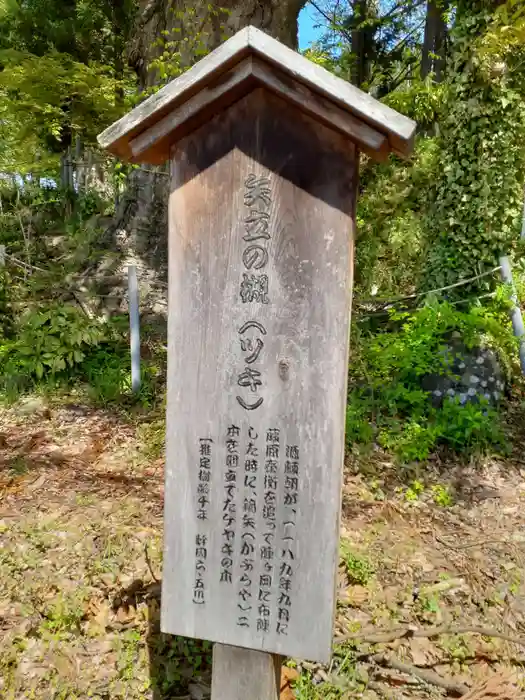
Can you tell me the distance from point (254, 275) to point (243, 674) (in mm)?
1474

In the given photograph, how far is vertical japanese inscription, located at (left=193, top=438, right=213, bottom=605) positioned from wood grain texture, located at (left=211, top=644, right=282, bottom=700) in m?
0.26

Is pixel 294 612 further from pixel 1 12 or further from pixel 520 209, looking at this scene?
pixel 1 12

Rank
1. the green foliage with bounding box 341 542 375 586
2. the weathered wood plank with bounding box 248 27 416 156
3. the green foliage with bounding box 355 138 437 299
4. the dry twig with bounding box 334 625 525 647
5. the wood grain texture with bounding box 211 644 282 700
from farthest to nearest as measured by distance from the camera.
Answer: the green foliage with bounding box 355 138 437 299 < the green foliage with bounding box 341 542 375 586 < the dry twig with bounding box 334 625 525 647 < the wood grain texture with bounding box 211 644 282 700 < the weathered wood plank with bounding box 248 27 416 156

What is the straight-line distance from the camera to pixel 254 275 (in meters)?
1.67

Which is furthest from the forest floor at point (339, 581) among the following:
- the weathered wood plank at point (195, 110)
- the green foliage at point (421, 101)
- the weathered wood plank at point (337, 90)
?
the green foliage at point (421, 101)

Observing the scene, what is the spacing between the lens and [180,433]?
71.6 inches

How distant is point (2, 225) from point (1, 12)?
3505 mm

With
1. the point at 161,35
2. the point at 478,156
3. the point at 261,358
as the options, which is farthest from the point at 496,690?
the point at 161,35

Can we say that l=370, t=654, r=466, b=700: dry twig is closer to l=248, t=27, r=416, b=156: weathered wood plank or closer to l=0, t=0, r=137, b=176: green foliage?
l=248, t=27, r=416, b=156: weathered wood plank

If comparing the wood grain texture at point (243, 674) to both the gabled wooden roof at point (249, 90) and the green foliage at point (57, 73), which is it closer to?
the gabled wooden roof at point (249, 90)

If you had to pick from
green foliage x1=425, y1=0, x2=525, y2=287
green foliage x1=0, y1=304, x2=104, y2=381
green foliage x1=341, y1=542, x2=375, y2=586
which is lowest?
green foliage x1=341, y1=542, x2=375, y2=586

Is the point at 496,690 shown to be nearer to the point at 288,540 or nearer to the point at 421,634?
the point at 421,634

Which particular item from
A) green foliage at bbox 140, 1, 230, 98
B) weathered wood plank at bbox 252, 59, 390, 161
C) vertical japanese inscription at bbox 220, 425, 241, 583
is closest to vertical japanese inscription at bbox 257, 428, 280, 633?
vertical japanese inscription at bbox 220, 425, 241, 583

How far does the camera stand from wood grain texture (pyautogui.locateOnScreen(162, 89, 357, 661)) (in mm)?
1613
